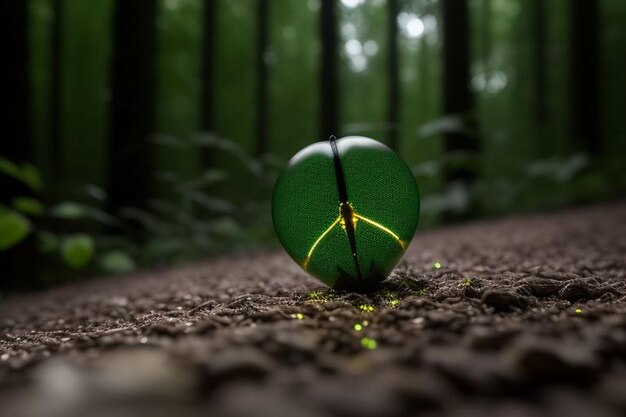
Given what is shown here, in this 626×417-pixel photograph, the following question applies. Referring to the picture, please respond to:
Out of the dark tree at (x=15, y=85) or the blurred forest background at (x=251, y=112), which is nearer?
the dark tree at (x=15, y=85)

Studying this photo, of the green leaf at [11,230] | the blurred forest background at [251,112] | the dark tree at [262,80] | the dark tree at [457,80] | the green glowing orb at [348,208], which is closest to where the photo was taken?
the green glowing orb at [348,208]

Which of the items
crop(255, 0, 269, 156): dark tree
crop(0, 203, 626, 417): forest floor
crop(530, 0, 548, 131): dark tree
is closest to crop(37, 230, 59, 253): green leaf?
crop(0, 203, 626, 417): forest floor

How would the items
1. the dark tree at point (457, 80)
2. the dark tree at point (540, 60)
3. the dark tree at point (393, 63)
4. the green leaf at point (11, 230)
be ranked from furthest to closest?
the dark tree at point (540, 60) → the dark tree at point (393, 63) → the dark tree at point (457, 80) → the green leaf at point (11, 230)

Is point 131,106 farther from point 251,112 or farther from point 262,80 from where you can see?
point 251,112

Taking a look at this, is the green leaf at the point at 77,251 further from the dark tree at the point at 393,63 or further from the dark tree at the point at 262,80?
the dark tree at the point at 393,63

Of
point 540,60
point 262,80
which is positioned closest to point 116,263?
point 262,80

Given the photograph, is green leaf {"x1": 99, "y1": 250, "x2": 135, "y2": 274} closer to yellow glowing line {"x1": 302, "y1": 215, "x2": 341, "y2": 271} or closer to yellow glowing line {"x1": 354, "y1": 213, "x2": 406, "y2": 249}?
yellow glowing line {"x1": 302, "y1": 215, "x2": 341, "y2": 271}

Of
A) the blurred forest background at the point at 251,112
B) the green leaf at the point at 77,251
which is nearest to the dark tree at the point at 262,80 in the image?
the blurred forest background at the point at 251,112
